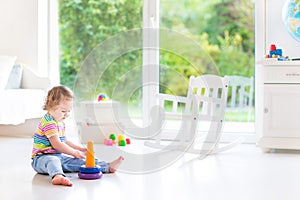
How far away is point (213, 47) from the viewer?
3.86 meters

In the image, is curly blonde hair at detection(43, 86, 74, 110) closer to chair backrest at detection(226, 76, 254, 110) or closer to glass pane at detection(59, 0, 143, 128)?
glass pane at detection(59, 0, 143, 128)

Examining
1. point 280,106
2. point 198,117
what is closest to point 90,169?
point 198,117

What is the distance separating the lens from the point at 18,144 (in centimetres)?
337

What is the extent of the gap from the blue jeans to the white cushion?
1459 mm

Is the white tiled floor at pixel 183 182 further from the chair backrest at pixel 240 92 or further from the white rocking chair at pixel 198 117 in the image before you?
the chair backrest at pixel 240 92

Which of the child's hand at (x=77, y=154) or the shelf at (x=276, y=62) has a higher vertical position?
the shelf at (x=276, y=62)

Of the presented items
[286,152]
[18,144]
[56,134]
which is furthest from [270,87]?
[18,144]

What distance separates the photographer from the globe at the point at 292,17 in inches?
124

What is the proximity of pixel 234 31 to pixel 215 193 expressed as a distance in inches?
87.0

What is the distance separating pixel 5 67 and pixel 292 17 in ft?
7.55

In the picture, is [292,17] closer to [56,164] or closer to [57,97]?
[57,97]

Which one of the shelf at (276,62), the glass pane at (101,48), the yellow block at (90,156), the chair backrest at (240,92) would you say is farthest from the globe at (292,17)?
the yellow block at (90,156)

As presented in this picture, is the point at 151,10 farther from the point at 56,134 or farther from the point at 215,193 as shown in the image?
the point at 215,193

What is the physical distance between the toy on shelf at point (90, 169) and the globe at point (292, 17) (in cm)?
183
